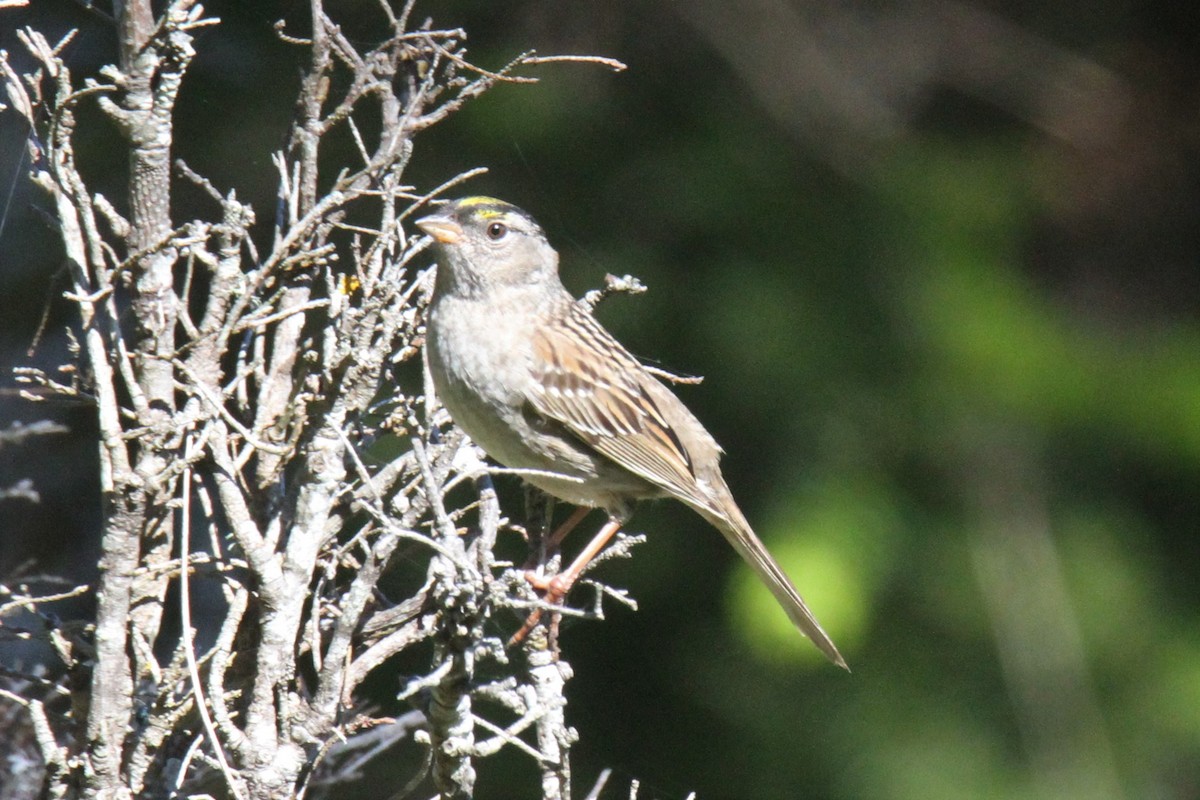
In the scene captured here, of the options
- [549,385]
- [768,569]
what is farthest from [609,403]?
[768,569]

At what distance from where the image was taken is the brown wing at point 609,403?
127 inches

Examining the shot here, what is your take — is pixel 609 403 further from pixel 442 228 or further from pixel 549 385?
pixel 442 228

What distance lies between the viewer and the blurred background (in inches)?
149

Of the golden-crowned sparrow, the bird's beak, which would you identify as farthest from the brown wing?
the bird's beak

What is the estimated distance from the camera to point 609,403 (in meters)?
3.39

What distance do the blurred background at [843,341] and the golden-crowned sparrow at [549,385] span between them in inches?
17.4

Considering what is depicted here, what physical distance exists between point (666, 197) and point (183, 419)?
8.88 ft

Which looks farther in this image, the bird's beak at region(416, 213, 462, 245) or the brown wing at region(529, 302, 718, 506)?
the brown wing at region(529, 302, 718, 506)

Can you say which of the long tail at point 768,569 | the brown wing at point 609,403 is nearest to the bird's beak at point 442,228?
the brown wing at point 609,403

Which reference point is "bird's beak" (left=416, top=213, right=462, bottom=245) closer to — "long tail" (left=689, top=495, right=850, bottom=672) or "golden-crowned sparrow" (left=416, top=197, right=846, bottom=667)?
"golden-crowned sparrow" (left=416, top=197, right=846, bottom=667)

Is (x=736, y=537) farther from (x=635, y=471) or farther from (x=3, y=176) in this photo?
(x=3, y=176)

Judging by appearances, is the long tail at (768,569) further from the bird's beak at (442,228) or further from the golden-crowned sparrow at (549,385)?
the bird's beak at (442,228)

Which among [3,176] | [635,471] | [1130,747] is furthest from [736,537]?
[3,176]

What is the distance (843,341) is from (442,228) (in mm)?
1370
